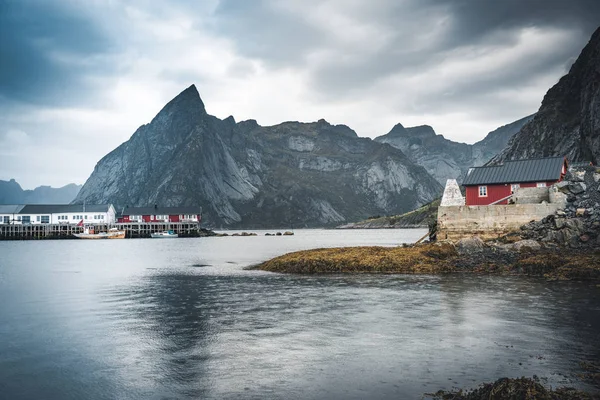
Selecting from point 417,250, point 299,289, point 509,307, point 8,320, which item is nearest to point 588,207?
point 417,250

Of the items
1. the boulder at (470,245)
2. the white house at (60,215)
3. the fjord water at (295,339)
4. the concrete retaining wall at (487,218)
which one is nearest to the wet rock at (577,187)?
the concrete retaining wall at (487,218)

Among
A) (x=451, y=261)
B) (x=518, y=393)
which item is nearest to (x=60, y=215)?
(x=451, y=261)

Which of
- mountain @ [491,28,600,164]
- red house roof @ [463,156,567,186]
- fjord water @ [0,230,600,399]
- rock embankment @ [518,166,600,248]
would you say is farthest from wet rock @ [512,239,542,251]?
mountain @ [491,28,600,164]

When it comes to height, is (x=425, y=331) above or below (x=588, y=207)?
below

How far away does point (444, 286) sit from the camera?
3575 centimetres

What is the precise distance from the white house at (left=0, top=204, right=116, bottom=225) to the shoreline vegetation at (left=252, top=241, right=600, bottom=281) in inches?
5972

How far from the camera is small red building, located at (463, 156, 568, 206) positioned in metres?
61.2

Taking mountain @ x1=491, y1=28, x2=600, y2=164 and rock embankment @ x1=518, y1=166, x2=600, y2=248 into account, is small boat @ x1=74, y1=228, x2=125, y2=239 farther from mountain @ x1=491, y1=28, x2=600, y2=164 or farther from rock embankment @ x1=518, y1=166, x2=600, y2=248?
mountain @ x1=491, y1=28, x2=600, y2=164

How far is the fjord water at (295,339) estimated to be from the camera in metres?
14.8

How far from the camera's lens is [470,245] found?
48.4 meters

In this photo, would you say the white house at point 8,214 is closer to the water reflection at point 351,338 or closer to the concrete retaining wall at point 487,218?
the water reflection at point 351,338

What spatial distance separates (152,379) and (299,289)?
21.2 metres

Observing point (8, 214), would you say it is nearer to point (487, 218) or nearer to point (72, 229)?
point (72, 229)

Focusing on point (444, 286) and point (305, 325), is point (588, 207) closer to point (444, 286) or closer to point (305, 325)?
point (444, 286)
